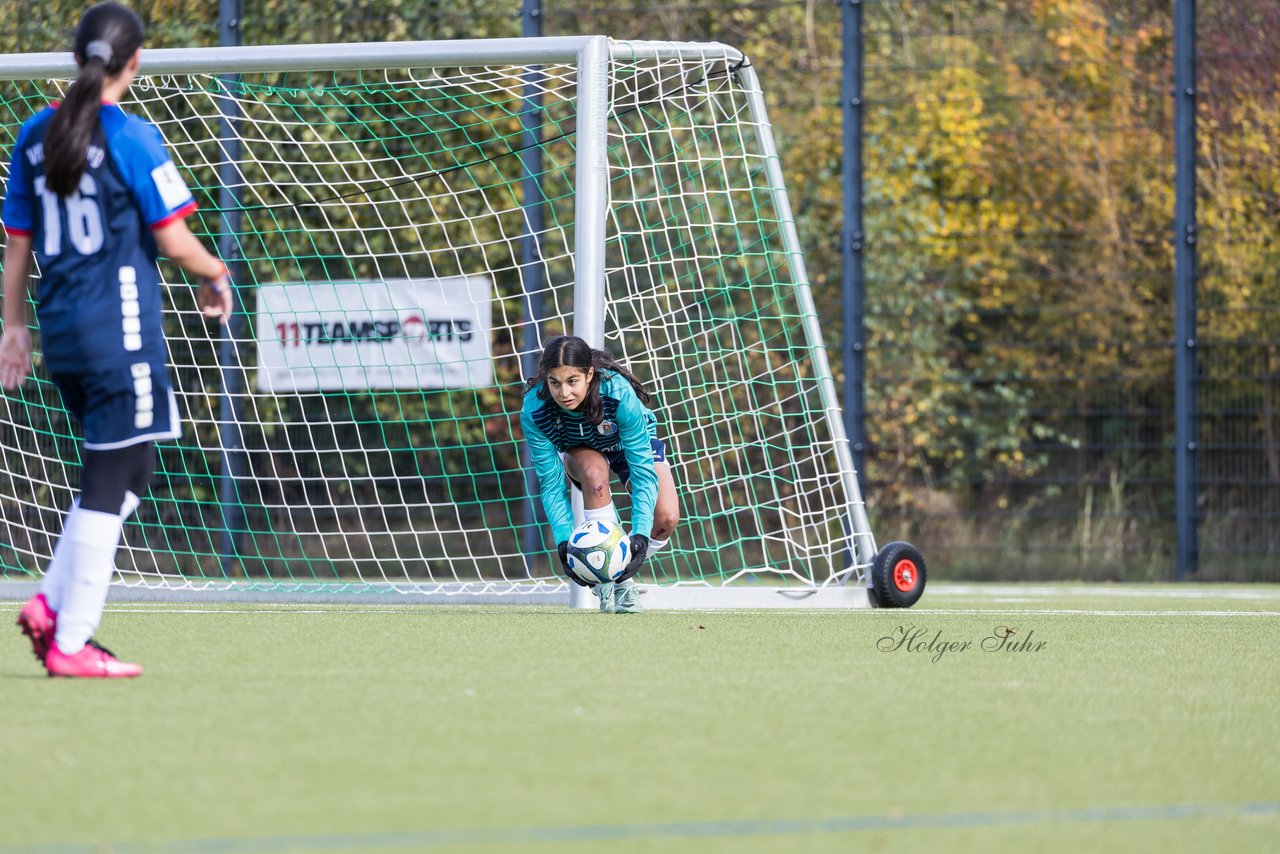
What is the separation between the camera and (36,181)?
4.20 meters

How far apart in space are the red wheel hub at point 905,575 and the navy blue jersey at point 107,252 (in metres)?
3.26

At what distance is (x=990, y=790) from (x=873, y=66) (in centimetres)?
802

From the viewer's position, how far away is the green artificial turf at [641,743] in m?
2.53

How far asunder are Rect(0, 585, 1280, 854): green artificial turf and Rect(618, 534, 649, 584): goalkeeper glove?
0.60 metres

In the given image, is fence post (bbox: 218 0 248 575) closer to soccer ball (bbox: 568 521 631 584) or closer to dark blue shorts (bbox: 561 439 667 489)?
dark blue shorts (bbox: 561 439 667 489)

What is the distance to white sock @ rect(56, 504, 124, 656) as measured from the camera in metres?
4.03

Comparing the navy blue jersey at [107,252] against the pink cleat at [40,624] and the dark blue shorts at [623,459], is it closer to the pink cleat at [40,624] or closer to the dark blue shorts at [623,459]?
the pink cleat at [40,624]

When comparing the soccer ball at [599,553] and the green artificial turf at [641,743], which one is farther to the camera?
the soccer ball at [599,553]

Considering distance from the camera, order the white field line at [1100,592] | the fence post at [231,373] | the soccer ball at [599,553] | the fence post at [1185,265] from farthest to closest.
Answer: the fence post at [1185,265] < the fence post at [231,373] < the white field line at [1100,592] < the soccer ball at [599,553]

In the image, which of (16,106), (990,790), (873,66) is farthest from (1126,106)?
(990,790)

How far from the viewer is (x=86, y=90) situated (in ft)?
13.5

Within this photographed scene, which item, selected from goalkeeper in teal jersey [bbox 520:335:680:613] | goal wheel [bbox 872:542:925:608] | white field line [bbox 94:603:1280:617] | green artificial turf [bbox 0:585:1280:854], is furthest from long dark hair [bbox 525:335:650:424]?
goal wheel [bbox 872:542:925:608]

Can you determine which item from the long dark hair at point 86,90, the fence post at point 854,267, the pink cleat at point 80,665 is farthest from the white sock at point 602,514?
the fence post at point 854,267
